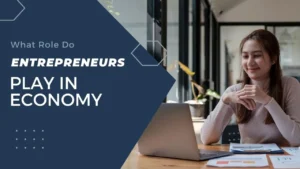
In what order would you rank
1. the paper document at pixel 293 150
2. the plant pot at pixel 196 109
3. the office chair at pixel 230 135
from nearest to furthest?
the paper document at pixel 293 150 < the office chair at pixel 230 135 < the plant pot at pixel 196 109

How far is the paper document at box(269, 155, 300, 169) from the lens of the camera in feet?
4.90

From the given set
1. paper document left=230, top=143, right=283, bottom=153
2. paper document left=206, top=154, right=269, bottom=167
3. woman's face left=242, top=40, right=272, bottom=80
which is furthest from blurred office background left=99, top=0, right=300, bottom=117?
paper document left=206, top=154, right=269, bottom=167

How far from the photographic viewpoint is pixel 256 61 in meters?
2.15

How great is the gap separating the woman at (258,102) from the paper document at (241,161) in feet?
1.38

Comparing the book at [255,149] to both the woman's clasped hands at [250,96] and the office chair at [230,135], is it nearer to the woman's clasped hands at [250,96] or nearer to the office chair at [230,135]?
the woman's clasped hands at [250,96]

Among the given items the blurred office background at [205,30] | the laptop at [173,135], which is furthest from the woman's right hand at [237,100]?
the blurred office background at [205,30]

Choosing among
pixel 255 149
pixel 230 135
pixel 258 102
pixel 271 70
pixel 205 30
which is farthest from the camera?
pixel 205 30

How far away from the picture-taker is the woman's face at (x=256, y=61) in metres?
2.15

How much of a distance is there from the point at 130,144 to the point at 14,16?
2.41 ft

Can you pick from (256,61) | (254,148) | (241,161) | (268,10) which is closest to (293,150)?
(254,148)

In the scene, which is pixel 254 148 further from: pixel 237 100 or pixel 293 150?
pixel 237 100

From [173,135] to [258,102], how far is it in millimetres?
558

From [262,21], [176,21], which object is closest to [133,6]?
[176,21]

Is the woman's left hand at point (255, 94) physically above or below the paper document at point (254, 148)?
above
